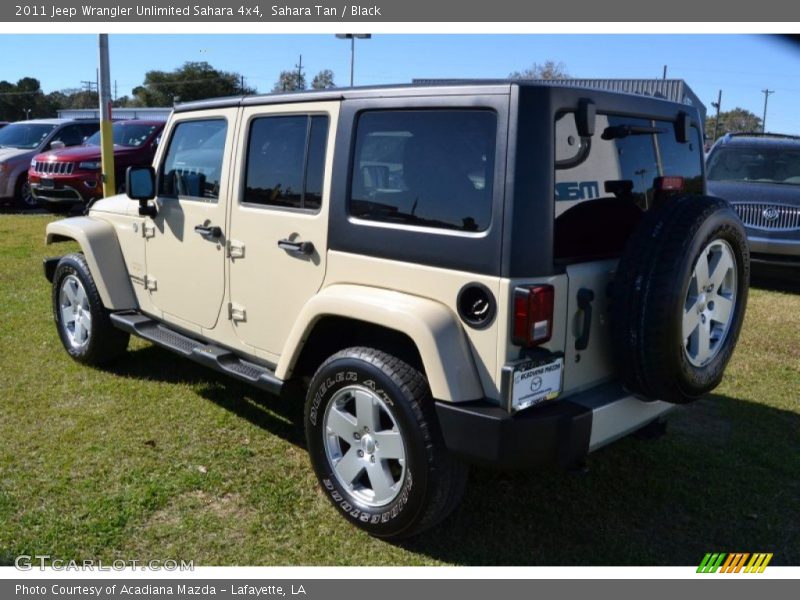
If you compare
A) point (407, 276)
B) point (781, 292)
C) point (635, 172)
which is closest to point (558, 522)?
point (407, 276)

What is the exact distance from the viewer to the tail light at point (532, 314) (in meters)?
2.80

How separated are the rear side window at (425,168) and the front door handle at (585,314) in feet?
1.70

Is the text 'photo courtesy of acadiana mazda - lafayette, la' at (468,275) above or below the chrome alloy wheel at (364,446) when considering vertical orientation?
above

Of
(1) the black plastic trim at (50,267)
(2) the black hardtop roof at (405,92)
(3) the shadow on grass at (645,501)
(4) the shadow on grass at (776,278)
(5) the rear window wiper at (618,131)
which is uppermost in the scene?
(2) the black hardtop roof at (405,92)

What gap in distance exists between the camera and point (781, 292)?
8.70m

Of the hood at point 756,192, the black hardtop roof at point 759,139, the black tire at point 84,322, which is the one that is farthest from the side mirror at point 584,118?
the black hardtop roof at point 759,139

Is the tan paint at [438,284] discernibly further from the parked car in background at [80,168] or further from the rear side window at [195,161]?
the parked car in background at [80,168]

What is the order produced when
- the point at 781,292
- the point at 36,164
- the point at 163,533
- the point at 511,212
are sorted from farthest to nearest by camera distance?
the point at 36,164
the point at 781,292
the point at 163,533
the point at 511,212

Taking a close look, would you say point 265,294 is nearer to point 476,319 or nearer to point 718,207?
point 476,319

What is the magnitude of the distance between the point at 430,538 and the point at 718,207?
1936 millimetres

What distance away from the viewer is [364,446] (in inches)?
132

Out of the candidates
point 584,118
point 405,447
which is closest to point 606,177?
point 584,118

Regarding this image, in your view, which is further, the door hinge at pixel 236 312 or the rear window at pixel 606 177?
the door hinge at pixel 236 312

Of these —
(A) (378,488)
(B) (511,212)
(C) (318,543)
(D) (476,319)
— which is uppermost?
(B) (511,212)
